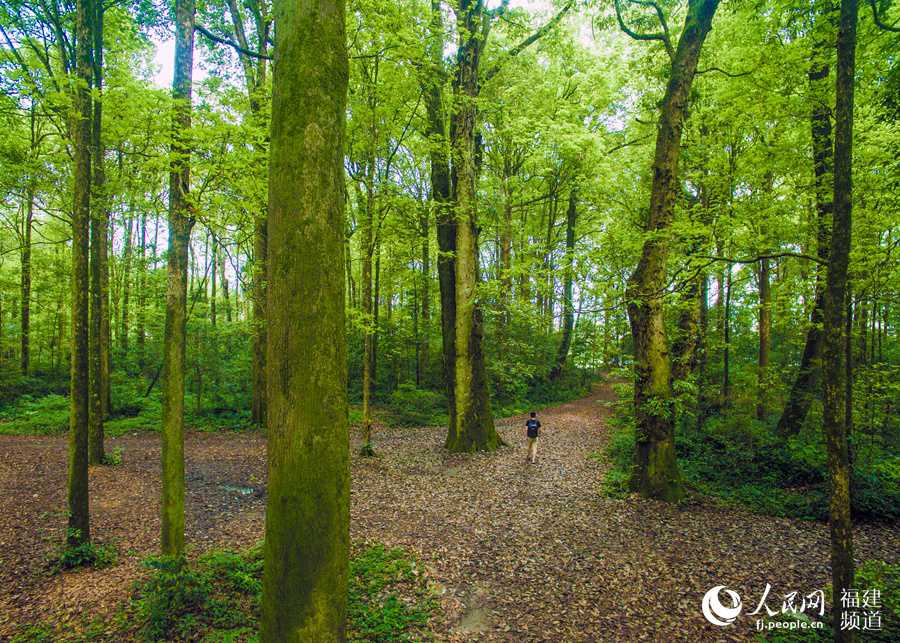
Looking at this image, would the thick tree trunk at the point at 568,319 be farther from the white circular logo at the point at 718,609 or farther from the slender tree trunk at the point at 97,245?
the slender tree trunk at the point at 97,245

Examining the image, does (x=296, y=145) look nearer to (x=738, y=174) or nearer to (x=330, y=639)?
(x=330, y=639)

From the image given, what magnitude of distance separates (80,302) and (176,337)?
2.62 m

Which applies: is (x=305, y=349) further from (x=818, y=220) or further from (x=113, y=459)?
(x=113, y=459)

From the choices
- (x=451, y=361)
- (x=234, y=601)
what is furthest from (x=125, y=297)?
(x=234, y=601)

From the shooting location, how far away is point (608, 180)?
1589cm

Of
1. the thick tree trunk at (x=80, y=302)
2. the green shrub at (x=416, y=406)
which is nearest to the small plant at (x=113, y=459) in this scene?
the thick tree trunk at (x=80, y=302)

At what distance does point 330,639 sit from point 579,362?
2080 cm

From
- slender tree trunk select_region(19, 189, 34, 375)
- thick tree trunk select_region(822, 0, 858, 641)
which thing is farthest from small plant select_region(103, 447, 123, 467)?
thick tree trunk select_region(822, 0, 858, 641)

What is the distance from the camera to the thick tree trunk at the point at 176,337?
15.9 feet

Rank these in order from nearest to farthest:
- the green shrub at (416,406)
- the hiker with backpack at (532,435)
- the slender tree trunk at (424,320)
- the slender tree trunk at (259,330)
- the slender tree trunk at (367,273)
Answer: the hiker with backpack at (532,435)
the slender tree trunk at (367,273)
the slender tree trunk at (259,330)
the green shrub at (416,406)
the slender tree trunk at (424,320)

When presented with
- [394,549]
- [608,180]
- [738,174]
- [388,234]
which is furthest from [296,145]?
[608,180]

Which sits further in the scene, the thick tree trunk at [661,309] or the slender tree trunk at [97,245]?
the slender tree trunk at [97,245]

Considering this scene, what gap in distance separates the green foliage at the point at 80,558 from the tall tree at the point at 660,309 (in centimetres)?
917

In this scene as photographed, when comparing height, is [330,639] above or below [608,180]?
below
